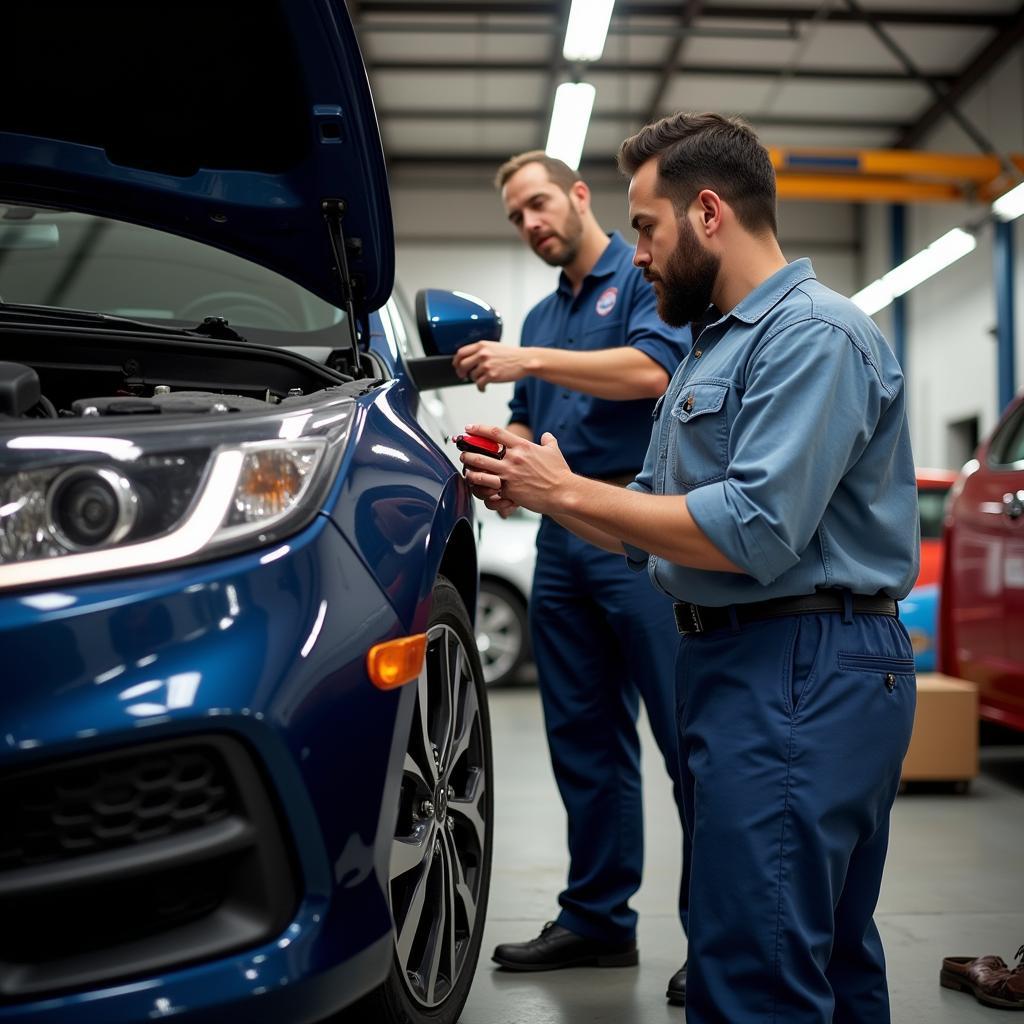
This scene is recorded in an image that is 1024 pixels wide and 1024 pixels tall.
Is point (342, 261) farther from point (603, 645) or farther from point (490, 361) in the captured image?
point (603, 645)

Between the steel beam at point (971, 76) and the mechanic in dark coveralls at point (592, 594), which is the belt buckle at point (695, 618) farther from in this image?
the steel beam at point (971, 76)

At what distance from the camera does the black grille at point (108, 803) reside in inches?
46.7

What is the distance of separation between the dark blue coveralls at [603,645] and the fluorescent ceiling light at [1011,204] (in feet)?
28.5

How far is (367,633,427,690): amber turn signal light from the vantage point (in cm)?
134

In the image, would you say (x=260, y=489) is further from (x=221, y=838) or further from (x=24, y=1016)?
(x=24, y=1016)

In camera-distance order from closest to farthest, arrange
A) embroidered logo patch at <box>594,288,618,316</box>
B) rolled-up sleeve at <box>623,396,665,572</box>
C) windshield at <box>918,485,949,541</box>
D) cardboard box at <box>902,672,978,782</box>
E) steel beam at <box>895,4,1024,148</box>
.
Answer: rolled-up sleeve at <box>623,396,665,572</box> → embroidered logo patch at <box>594,288,618,316</box> → cardboard box at <box>902,672,978,782</box> → windshield at <box>918,485,949,541</box> → steel beam at <box>895,4,1024,148</box>

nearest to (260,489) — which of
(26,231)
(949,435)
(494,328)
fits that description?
(494,328)

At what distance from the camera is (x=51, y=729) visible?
45.1 inches

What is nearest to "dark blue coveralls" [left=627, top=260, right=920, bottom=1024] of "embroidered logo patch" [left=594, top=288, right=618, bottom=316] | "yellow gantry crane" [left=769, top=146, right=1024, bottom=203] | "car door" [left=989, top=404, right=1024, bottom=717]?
"embroidered logo patch" [left=594, top=288, right=618, bottom=316]

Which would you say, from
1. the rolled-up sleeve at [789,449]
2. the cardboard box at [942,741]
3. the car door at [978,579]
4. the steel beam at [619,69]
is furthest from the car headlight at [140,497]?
the steel beam at [619,69]

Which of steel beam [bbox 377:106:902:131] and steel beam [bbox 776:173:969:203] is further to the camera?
steel beam [bbox 377:106:902:131]

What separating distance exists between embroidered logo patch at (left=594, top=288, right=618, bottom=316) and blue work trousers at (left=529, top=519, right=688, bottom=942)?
47cm

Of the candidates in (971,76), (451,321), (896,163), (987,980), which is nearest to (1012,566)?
(987,980)

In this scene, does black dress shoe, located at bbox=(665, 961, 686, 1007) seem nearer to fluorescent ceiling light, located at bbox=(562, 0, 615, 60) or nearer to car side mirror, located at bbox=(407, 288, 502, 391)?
car side mirror, located at bbox=(407, 288, 502, 391)
